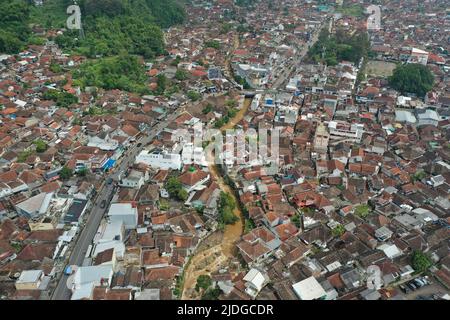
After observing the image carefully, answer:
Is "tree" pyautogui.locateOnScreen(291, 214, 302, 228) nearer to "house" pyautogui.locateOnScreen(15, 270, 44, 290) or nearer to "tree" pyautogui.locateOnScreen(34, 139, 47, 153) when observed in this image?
"house" pyautogui.locateOnScreen(15, 270, 44, 290)

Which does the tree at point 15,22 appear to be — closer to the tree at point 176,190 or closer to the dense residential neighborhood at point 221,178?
the dense residential neighborhood at point 221,178

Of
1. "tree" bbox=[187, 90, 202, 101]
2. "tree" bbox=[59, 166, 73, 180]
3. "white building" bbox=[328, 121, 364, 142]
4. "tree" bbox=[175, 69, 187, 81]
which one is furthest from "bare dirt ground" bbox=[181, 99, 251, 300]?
"tree" bbox=[175, 69, 187, 81]

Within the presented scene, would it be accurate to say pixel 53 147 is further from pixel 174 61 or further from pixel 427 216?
pixel 427 216

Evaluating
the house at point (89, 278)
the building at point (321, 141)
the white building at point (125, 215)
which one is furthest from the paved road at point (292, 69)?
the house at point (89, 278)

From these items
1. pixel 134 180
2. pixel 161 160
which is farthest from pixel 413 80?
pixel 134 180

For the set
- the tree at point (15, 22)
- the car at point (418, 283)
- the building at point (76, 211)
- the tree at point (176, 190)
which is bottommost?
the car at point (418, 283)

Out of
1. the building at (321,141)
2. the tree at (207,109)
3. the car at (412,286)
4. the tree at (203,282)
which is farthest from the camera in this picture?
the tree at (207,109)
